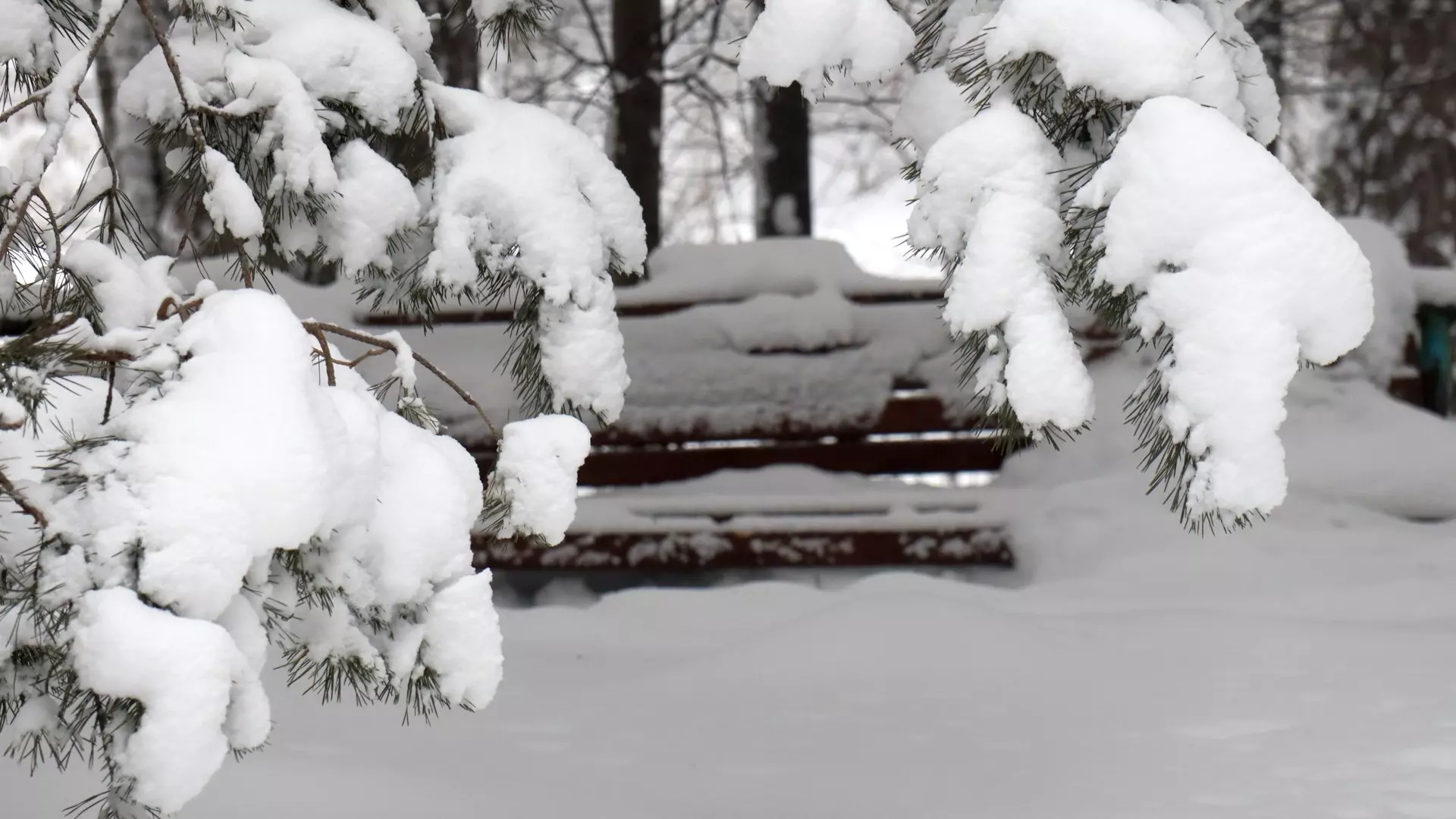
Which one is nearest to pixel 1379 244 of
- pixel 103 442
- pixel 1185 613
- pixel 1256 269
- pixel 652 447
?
pixel 1185 613

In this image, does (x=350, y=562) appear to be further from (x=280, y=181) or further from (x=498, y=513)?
(x=280, y=181)

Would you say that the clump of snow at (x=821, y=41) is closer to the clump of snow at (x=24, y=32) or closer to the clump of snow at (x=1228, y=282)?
the clump of snow at (x=1228, y=282)

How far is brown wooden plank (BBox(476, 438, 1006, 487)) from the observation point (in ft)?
16.7

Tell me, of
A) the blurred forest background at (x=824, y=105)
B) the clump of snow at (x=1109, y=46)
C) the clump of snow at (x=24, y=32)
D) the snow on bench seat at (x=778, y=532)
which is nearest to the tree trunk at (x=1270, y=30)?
the blurred forest background at (x=824, y=105)

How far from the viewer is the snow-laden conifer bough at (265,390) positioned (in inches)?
56.1

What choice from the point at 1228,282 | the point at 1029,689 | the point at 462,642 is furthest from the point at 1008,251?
the point at 1029,689

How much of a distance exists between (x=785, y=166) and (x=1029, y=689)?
3769 millimetres

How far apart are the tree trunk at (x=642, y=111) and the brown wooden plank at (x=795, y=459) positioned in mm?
1372

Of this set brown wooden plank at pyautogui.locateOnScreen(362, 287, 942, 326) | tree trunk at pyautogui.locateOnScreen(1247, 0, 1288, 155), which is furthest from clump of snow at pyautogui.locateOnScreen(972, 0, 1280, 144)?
tree trunk at pyautogui.locateOnScreen(1247, 0, 1288, 155)

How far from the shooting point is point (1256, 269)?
1723mm

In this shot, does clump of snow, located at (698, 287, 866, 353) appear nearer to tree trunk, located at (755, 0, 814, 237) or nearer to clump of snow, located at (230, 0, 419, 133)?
tree trunk, located at (755, 0, 814, 237)

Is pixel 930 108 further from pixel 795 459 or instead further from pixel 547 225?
pixel 795 459

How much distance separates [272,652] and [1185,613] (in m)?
2.88

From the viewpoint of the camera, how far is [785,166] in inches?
257
